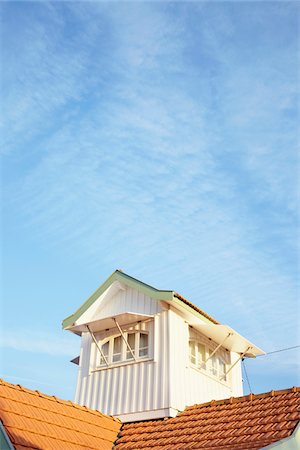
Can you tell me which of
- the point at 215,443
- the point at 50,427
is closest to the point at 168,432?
the point at 215,443

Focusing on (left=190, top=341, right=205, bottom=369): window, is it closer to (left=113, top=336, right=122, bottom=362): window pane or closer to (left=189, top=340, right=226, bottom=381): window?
(left=189, top=340, right=226, bottom=381): window

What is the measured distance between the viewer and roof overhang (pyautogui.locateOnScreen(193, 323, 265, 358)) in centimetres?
1548

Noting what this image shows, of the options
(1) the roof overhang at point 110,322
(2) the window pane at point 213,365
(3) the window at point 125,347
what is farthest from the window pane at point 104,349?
(2) the window pane at point 213,365

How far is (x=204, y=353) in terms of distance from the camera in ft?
52.8

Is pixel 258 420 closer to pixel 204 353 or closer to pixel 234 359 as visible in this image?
pixel 204 353

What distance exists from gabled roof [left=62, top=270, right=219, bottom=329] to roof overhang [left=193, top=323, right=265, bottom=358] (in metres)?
0.31

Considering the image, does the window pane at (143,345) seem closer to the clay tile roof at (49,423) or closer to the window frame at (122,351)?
the window frame at (122,351)

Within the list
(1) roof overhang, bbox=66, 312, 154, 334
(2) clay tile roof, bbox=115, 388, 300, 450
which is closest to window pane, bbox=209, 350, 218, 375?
(2) clay tile roof, bbox=115, 388, 300, 450

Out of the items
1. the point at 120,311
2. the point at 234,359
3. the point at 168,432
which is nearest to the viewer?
the point at 168,432

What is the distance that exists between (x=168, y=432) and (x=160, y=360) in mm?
2304

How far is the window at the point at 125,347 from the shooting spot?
15055mm

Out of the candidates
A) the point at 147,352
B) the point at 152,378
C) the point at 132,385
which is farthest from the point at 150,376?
the point at 147,352

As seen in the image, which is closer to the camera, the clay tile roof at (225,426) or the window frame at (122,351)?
the clay tile roof at (225,426)

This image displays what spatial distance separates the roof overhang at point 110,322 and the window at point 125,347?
0.36 metres
